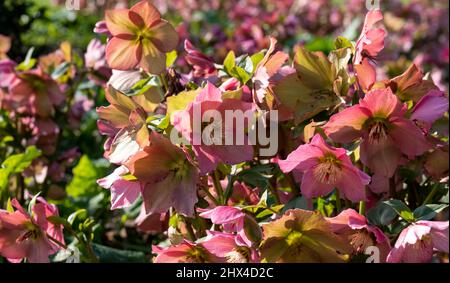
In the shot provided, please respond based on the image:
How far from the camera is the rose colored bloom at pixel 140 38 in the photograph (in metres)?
1.16

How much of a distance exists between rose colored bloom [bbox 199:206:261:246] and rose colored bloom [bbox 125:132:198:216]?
0.18ft

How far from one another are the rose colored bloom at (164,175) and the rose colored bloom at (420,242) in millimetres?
280

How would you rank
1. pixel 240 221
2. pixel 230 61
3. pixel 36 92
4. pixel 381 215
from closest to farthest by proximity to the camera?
pixel 240 221 → pixel 381 215 → pixel 230 61 → pixel 36 92

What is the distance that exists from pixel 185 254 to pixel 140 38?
339 mm

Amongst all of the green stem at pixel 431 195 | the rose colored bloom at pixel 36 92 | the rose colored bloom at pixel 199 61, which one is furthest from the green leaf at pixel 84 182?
the green stem at pixel 431 195

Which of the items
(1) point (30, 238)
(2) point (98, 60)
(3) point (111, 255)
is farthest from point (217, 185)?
(2) point (98, 60)

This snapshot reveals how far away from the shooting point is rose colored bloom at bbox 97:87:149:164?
1038mm

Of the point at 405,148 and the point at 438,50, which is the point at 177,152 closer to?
the point at 405,148

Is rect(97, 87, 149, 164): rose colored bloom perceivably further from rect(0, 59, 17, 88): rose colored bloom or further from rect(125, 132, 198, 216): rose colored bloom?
rect(0, 59, 17, 88): rose colored bloom

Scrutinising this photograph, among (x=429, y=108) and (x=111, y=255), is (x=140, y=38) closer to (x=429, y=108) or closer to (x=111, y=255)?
(x=429, y=108)

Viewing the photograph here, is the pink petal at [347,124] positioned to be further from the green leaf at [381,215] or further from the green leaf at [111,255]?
the green leaf at [111,255]

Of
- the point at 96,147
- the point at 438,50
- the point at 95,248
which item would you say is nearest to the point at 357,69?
the point at 95,248

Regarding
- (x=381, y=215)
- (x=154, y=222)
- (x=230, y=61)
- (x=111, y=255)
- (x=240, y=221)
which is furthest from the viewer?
(x=111, y=255)

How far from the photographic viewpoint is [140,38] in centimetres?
118
